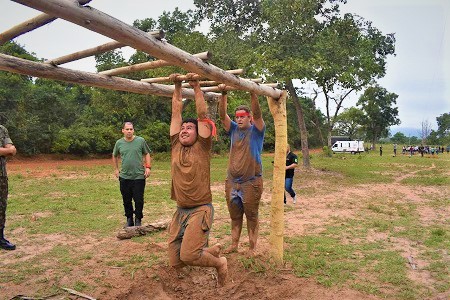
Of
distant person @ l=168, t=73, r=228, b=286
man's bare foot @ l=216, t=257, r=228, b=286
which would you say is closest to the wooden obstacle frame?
distant person @ l=168, t=73, r=228, b=286

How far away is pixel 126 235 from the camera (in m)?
6.24

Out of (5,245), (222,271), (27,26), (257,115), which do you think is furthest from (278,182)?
(5,245)

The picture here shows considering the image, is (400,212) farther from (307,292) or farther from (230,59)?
(230,59)

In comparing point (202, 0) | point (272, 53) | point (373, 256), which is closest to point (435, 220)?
point (373, 256)

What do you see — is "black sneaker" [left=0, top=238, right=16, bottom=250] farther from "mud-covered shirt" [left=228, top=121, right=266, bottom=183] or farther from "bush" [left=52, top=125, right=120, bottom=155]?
"bush" [left=52, top=125, right=120, bottom=155]

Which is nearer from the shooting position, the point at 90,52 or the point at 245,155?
the point at 90,52

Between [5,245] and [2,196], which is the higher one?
[2,196]

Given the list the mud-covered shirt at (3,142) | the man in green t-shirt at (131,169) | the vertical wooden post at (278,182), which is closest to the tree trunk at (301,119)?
the man in green t-shirt at (131,169)

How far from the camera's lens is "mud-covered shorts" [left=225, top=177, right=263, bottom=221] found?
527 centimetres

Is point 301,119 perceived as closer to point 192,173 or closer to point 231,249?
point 231,249

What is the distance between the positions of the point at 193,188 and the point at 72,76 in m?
1.62

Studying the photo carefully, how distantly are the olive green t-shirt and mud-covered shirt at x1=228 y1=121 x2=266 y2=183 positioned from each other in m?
1.79

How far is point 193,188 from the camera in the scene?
160 inches

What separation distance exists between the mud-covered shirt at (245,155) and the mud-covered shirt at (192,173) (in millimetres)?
1157
